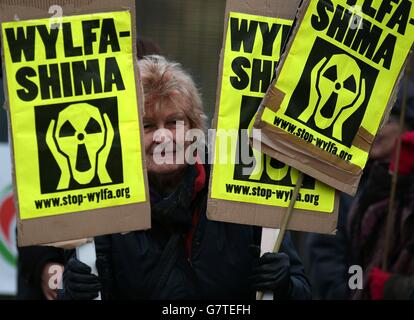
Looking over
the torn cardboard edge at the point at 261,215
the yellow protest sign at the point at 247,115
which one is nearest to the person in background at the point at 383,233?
the torn cardboard edge at the point at 261,215

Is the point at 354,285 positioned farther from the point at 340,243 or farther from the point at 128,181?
the point at 128,181

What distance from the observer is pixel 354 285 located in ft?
16.1

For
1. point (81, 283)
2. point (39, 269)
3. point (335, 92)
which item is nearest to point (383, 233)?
point (39, 269)

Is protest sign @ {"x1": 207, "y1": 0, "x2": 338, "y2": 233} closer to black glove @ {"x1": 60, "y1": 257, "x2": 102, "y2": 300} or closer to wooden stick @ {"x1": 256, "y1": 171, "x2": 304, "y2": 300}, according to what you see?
wooden stick @ {"x1": 256, "y1": 171, "x2": 304, "y2": 300}

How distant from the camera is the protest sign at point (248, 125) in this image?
12.0 ft

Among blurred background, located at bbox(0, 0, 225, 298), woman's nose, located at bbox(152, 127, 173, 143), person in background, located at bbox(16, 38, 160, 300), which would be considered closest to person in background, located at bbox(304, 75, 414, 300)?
person in background, located at bbox(16, 38, 160, 300)

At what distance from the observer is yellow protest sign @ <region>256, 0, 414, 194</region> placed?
3639 mm

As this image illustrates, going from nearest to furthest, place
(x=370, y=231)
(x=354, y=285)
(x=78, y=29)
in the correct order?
1. (x=78, y=29)
2. (x=354, y=285)
3. (x=370, y=231)

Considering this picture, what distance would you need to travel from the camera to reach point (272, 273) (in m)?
3.68

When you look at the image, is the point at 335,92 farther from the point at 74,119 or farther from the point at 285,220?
the point at 74,119

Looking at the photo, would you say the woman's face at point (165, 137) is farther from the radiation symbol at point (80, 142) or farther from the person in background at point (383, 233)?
the person in background at point (383, 233)
